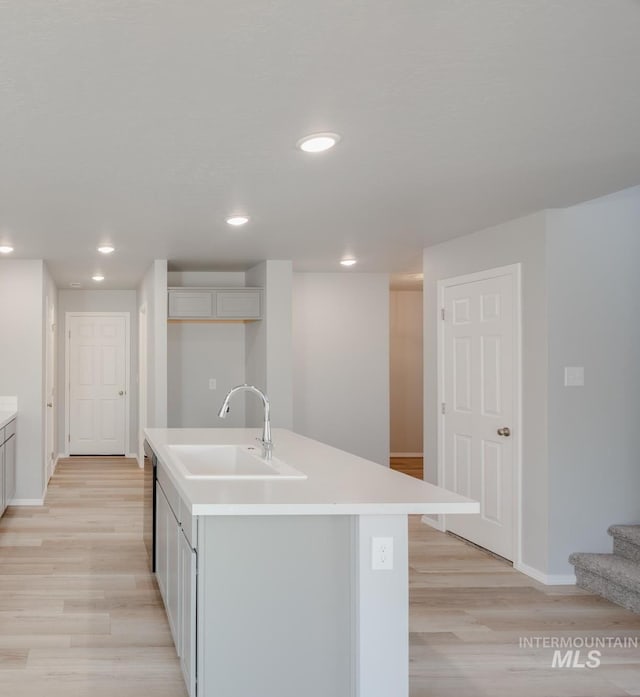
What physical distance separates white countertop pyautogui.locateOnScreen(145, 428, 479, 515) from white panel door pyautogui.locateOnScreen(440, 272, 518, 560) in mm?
1638

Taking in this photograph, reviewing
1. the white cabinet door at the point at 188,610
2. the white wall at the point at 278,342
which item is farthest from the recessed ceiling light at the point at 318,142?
the white wall at the point at 278,342

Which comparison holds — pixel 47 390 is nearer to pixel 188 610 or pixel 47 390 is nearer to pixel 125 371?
pixel 125 371

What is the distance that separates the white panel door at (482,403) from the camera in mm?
4512

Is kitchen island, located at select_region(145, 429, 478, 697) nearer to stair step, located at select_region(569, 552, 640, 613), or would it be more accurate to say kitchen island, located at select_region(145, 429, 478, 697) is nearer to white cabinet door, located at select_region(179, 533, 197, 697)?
white cabinet door, located at select_region(179, 533, 197, 697)

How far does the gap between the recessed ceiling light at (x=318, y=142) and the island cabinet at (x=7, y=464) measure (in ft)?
12.1

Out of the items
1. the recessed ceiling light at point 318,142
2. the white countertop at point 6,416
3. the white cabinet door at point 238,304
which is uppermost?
the recessed ceiling light at point 318,142

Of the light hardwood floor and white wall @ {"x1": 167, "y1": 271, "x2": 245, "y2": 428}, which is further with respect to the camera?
white wall @ {"x1": 167, "y1": 271, "x2": 245, "y2": 428}

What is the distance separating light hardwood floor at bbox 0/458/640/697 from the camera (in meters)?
2.85

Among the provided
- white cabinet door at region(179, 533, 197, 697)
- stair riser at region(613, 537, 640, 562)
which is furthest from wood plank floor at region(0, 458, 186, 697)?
stair riser at region(613, 537, 640, 562)

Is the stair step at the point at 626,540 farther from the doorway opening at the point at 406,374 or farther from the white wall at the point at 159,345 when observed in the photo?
the doorway opening at the point at 406,374

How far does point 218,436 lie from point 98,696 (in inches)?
72.1

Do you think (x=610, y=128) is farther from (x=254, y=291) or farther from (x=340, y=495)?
(x=254, y=291)

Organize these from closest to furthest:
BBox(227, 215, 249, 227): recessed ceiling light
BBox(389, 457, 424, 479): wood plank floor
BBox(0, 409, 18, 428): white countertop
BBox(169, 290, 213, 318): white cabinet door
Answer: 1. BBox(227, 215, 249, 227): recessed ceiling light
2. BBox(0, 409, 18, 428): white countertop
3. BBox(169, 290, 213, 318): white cabinet door
4. BBox(389, 457, 424, 479): wood plank floor

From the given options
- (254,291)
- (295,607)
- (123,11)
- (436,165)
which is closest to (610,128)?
(436,165)
